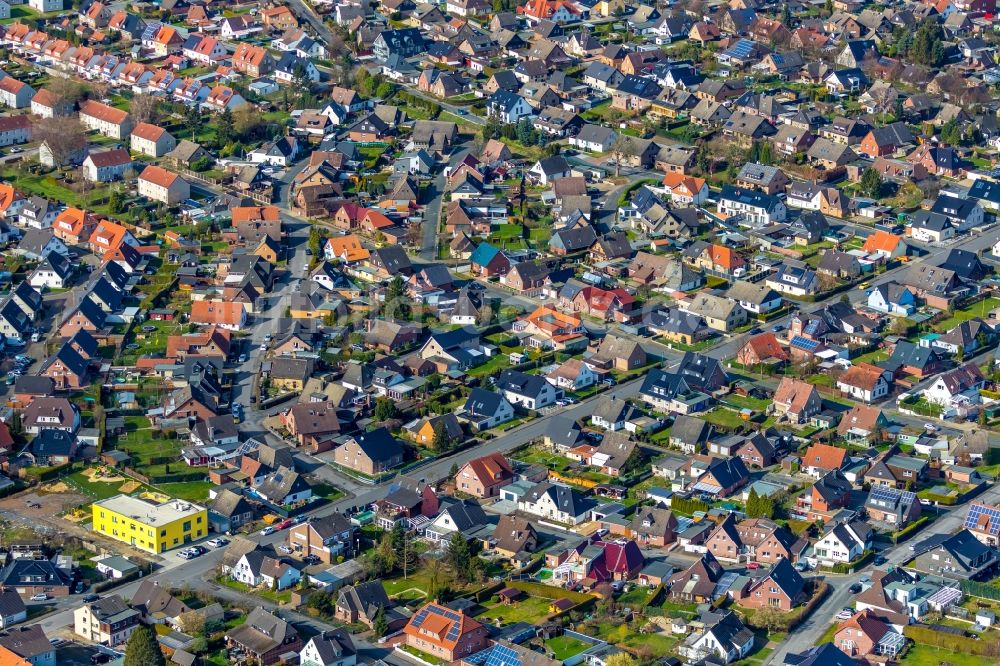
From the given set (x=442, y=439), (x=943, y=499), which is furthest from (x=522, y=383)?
(x=943, y=499)

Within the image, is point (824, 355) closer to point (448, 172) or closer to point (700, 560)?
point (700, 560)

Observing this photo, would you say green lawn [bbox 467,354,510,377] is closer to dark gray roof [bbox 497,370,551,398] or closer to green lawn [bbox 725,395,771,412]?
dark gray roof [bbox 497,370,551,398]

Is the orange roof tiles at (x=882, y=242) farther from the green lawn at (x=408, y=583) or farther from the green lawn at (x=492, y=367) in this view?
the green lawn at (x=408, y=583)

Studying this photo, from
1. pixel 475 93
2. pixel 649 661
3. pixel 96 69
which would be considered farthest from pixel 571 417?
pixel 96 69

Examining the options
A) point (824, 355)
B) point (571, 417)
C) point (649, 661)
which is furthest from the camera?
point (824, 355)

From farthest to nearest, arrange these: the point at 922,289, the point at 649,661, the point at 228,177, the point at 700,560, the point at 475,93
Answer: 1. the point at 475,93
2. the point at 228,177
3. the point at 922,289
4. the point at 700,560
5. the point at 649,661

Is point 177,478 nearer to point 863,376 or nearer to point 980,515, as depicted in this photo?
point 863,376
